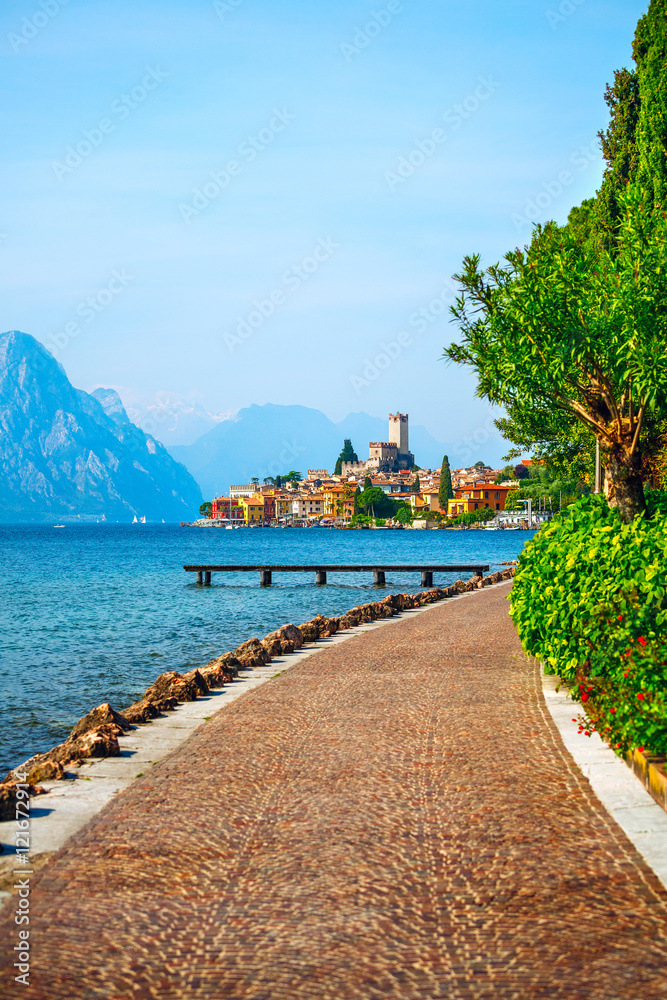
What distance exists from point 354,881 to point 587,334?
318 inches

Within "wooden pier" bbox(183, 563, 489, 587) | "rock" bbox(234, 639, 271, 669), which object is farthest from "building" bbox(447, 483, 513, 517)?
"rock" bbox(234, 639, 271, 669)

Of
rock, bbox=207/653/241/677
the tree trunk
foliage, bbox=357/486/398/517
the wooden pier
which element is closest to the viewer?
the tree trunk

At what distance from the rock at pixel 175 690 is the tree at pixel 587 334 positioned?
5.68 meters

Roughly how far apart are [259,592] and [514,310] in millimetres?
33797

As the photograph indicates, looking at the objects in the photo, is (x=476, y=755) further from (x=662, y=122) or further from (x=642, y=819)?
(x=662, y=122)

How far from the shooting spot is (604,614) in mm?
8914

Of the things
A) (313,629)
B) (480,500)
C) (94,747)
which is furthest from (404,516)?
(94,747)

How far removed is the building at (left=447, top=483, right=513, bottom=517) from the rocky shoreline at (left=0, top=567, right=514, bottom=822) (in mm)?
164949

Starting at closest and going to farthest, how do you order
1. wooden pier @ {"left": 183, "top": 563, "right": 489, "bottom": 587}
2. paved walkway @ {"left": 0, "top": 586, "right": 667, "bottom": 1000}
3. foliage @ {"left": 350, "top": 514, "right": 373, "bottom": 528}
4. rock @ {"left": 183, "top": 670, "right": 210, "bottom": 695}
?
paved walkway @ {"left": 0, "top": 586, "right": 667, "bottom": 1000}, rock @ {"left": 183, "top": 670, "right": 210, "bottom": 695}, wooden pier @ {"left": 183, "top": 563, "right": 489, "bottom": 587}, foliage @ {"left": 350, "top": 514, "right": 373, "bottom": 528}

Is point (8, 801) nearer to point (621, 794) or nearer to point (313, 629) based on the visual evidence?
point (621, 794)

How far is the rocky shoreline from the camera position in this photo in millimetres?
A: 7391

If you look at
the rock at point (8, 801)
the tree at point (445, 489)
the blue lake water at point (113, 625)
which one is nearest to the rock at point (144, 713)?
the blue lake water at point (113, 625)

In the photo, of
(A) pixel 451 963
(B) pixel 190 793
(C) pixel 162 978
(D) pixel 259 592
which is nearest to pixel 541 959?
(A) pixel 451 963

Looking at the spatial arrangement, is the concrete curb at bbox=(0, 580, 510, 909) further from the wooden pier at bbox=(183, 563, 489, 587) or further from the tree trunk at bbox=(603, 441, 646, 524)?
the wooden pier at bbox=(183, 563, 489, 587)
